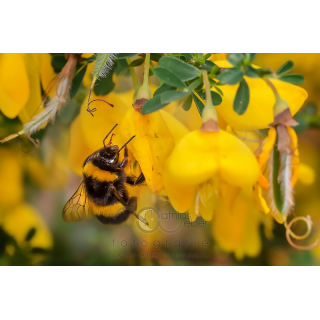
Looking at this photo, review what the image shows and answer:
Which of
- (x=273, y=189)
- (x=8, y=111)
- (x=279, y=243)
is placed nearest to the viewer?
(x=273, y=189)

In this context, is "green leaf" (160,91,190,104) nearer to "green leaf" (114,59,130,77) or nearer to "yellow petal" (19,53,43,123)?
"green leaf" (114,59,130,77)

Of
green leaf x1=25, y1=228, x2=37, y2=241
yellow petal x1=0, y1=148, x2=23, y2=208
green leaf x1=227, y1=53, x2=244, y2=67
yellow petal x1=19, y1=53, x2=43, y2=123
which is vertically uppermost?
green leaf x1=227, y1=53, x2=244, y2=67

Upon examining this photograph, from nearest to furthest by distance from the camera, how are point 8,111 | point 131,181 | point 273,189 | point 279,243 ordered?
point 273,189 < point 131,181 < point 8,111 < point 279,243

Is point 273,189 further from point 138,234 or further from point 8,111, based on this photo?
point 8,111

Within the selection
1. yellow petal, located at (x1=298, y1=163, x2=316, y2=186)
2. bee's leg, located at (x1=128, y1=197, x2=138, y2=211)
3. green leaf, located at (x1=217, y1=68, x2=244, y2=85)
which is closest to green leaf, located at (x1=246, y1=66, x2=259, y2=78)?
green leaf, located at (x1=217, y1=68, x2=244, y2=85)

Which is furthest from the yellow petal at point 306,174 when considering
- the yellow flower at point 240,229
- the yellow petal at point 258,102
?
the yellow petal at point 258,102

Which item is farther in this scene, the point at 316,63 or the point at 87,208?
the point at 316,63

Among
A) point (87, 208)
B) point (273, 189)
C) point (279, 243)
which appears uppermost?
Answer: point (273, 189)
